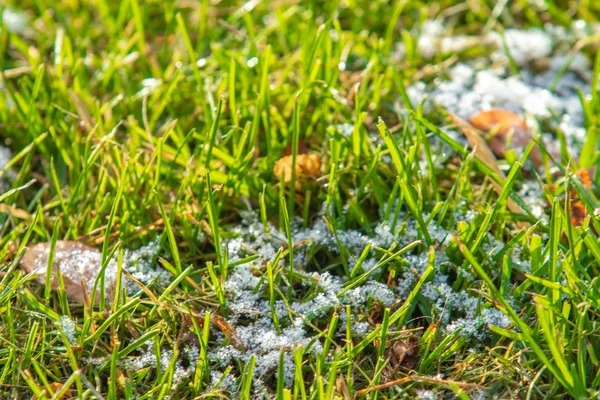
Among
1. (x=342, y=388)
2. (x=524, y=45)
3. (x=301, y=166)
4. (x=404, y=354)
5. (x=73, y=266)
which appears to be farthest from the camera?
(x=524, y=45)

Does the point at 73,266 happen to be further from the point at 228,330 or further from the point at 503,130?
the point at 503,130

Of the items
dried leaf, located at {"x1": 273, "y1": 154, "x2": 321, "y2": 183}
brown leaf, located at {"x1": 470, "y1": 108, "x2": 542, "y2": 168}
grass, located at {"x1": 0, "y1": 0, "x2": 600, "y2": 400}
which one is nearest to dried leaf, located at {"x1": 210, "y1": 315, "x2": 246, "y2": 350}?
grass, located at {"x1": 0, "y1": 0, "x2": 600, "y2": 400}

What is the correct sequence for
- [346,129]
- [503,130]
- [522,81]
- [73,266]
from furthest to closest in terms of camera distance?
[522,81] → [503,130] → [346,129] → [73,266]

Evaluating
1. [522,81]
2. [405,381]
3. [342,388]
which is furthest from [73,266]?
[522,81]

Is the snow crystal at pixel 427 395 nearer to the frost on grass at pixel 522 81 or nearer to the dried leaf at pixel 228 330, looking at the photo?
the dried leaf at pixel 228 330

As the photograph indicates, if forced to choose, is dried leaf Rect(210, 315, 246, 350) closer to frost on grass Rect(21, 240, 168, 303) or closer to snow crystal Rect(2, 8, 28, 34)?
frost on grass Rect(21, 240, 168, 303)

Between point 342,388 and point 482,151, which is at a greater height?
point 482,151

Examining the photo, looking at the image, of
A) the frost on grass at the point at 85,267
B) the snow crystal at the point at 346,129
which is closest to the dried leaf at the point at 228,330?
the frost on grass at the point at 85,267
